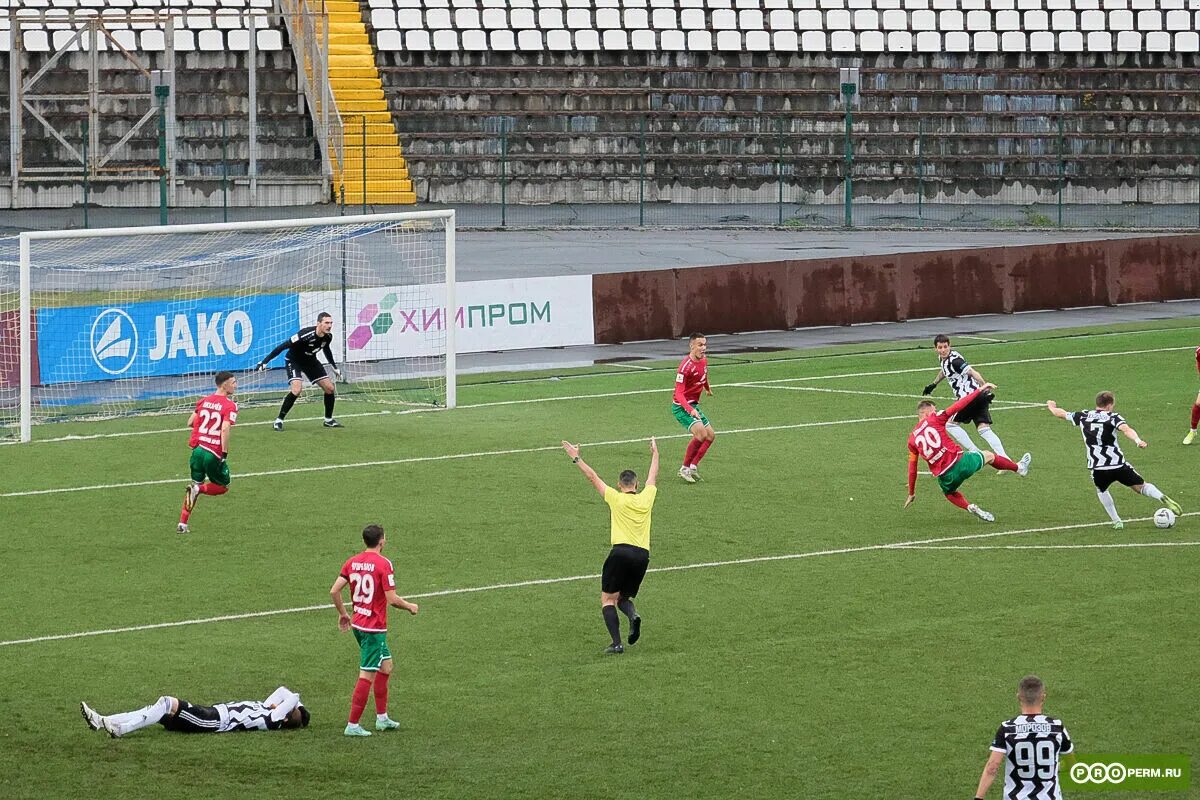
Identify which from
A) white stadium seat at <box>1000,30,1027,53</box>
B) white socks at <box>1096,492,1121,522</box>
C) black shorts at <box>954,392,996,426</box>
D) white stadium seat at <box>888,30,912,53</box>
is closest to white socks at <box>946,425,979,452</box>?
black shorts at <box>954,392,996,426</box>

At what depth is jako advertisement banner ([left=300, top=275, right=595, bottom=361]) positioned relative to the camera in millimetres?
32000

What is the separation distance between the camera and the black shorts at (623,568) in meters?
14.7

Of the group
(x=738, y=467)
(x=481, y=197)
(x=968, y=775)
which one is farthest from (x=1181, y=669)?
(x=481, y=197)

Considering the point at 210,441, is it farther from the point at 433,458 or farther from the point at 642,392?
the point at 642,392

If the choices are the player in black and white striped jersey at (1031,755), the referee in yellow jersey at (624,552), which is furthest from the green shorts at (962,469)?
the player in black and white striped jersey at (1031,755)

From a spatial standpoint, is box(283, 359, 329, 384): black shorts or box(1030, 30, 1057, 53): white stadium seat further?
box(1030, 30, 1057, 53): white stadium seat

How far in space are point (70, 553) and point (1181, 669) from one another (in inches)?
435

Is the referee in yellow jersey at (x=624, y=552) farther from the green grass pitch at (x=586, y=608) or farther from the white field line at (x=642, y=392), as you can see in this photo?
the white field line at (x=642, y=392)

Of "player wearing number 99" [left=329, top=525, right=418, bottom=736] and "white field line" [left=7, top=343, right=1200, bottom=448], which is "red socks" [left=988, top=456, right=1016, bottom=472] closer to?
"white field line" [left=7, top=343, right=1200, bottom=448]

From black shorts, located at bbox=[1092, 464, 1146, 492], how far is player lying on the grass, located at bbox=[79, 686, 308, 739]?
9.65 meters

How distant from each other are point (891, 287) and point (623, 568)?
84.1 feet

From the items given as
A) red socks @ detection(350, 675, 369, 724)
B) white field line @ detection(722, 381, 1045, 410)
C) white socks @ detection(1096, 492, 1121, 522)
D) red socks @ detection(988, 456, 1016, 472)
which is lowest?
red socks @ detection(350, 675, 369, 724)

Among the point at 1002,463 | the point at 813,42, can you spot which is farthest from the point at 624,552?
the point at 813,42

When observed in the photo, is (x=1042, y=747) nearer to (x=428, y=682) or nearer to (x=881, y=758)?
(x=881, y=758)
